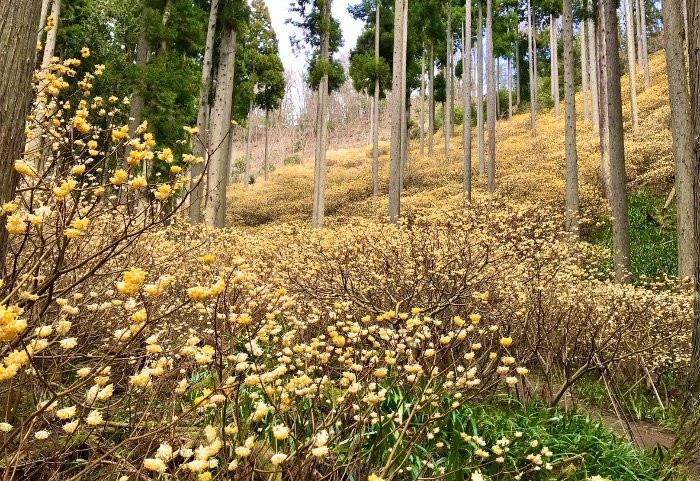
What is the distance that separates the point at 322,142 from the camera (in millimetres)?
14016

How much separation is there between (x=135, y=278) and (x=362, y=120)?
56445mm

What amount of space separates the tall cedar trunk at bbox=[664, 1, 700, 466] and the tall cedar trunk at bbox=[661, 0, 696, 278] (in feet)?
14.0

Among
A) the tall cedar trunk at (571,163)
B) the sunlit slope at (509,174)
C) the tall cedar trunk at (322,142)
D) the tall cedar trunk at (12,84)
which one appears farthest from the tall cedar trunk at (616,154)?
the tall cedar trunk at (12,84)

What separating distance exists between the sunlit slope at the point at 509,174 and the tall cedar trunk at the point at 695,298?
6608mm

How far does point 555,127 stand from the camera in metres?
22.4

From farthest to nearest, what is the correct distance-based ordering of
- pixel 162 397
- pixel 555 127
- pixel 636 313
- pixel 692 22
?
pixel 555 127 < pixel 636 313 < pixel 162 397 < pixel 692 22

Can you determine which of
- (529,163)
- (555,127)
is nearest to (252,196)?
(529,163)

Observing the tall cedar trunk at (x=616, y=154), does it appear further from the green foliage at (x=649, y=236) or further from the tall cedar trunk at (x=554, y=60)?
the tall cedar trunk at (x=554, y=60)

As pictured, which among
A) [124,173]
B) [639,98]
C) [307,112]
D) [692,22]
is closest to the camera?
[124,173]

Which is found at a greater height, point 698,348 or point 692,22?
point 692,22

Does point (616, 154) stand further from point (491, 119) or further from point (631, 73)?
point (631, 73)

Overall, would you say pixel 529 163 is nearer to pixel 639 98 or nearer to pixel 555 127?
pixel 555 127

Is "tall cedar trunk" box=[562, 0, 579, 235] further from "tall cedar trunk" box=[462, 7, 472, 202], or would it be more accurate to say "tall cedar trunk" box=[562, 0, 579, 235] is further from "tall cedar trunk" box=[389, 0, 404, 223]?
"tall cedar trunk" box=[389, 0, 404, 223]

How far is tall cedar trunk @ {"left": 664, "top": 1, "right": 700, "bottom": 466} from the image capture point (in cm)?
253
